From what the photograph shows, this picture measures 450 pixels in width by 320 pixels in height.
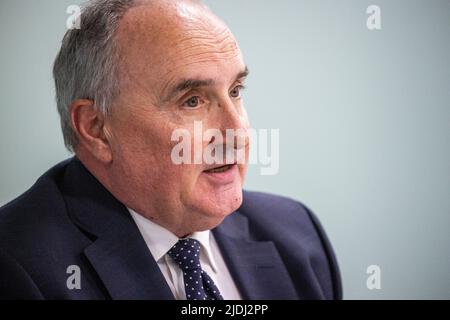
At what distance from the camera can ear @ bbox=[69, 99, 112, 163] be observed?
1524mm

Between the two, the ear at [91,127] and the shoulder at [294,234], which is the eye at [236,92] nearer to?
the ear at [91,127]

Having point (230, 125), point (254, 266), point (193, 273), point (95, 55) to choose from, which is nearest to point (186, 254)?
point (193, 273)

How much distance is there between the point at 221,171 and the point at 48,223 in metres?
0.47

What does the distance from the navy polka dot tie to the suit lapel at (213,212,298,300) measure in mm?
Answer: 142

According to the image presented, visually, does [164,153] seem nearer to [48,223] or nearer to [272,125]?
[48,223]

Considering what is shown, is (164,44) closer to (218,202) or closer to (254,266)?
(218,202)

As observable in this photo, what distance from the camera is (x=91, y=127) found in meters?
1.55

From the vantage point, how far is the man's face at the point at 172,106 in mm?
1445

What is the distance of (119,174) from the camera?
1.53 m

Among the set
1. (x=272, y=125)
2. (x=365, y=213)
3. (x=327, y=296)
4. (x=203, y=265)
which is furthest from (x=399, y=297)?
(x=203, y=265)

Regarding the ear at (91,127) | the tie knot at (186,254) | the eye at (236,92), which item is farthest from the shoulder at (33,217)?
the eye at (236,92)

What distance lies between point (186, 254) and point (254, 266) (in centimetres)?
27

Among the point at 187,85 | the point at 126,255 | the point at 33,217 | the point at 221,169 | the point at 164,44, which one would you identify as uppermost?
the point at 164,44

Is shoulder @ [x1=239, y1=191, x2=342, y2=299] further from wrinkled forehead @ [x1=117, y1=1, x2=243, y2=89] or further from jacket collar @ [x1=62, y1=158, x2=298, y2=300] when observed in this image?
wrinkled forehead @ [x1=117, y1=1, x2=243, y2=89]
